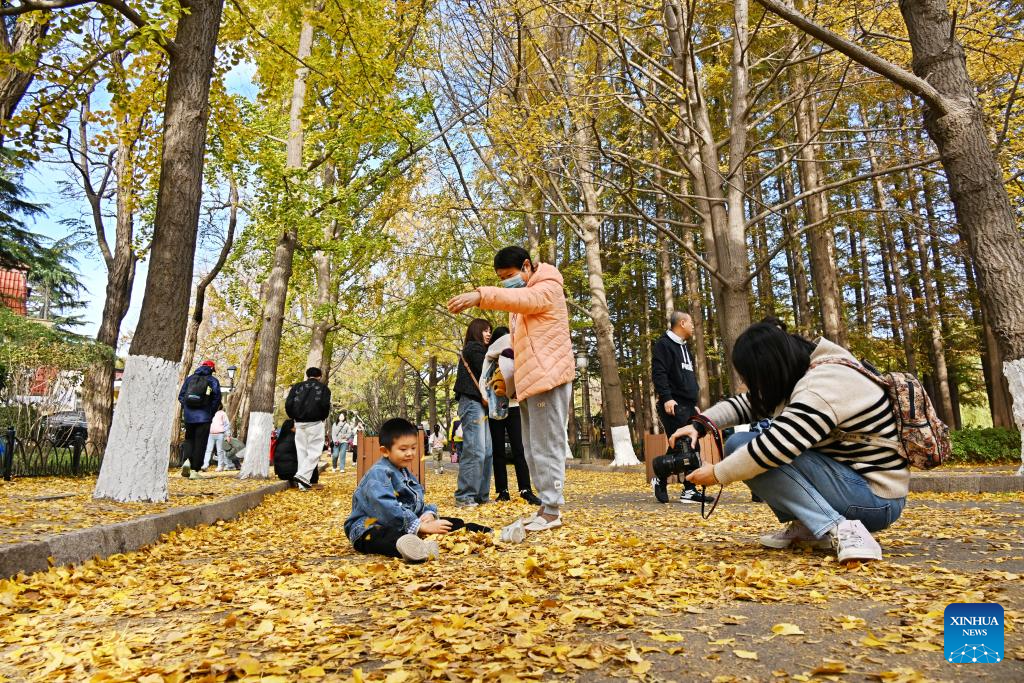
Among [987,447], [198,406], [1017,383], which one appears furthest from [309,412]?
[987,447]

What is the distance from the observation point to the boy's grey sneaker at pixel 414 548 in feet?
12.5

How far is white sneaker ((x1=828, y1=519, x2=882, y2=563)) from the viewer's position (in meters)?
3.04

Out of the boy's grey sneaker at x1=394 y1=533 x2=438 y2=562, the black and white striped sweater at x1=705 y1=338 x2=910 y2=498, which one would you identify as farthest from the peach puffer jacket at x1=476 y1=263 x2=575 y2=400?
the black and white striped sweater at x1=705 y1=338 x2=910 y2=498

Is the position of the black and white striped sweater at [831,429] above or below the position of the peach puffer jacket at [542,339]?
below

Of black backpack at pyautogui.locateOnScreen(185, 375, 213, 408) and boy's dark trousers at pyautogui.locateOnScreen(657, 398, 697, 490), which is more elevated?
black backpack at pyautogui.locateOnScreen(185, 375, 213, 408)

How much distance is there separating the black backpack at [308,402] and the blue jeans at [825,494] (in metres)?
8.00

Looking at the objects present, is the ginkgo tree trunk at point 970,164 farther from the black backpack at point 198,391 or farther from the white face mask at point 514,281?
the black backpack at point 198,391

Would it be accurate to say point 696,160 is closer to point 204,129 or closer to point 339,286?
point 204,129

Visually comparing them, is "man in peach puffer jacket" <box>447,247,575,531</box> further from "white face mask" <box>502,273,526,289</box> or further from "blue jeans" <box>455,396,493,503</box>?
"blue jeans" <box>455,396,493,503</box>

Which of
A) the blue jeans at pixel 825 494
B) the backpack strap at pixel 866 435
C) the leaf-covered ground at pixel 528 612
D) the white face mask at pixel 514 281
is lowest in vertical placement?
the leaf-covered ground at pixel 528 612

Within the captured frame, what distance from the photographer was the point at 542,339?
4.55 meters

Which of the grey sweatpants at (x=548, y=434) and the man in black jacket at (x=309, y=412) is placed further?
the man in black jacket at (x=309, y=412)

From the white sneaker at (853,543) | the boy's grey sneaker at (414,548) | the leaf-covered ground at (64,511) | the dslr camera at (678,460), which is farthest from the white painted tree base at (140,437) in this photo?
the white sneaker at (853,543)

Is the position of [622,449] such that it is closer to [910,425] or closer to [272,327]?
[272,327]
